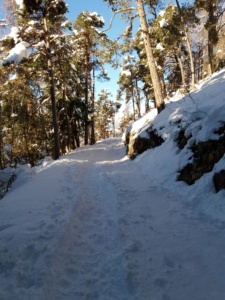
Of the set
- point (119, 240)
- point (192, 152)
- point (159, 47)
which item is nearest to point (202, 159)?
point (192, 152)

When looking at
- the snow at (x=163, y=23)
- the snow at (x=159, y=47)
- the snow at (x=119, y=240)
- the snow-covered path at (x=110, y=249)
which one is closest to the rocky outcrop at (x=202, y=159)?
the snow at (x=119, y=240)

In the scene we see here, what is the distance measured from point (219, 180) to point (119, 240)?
289 cm

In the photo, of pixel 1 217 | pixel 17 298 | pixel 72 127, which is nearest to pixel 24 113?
pixel 72 127

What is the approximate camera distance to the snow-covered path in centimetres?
335

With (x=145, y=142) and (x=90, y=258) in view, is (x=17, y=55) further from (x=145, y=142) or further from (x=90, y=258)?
(x=90, y=258)

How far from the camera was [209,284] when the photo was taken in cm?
332

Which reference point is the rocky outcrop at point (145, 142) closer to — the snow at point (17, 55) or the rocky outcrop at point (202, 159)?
the rocky outcrop at point (202, 159)

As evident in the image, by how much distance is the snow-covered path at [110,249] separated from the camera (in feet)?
11.0

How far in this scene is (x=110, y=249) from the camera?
435 centimetres

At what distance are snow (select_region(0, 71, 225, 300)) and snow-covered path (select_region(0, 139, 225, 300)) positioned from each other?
0.6 inches

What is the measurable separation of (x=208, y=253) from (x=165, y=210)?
189 centimetres

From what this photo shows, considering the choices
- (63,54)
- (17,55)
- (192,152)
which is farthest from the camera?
(63,54)

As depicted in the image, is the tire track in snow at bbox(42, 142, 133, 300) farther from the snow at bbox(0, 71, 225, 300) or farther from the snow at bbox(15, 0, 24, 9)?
the snow at bbox(15, 0, 24, 9)

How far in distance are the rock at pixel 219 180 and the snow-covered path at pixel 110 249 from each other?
2.71 ft
